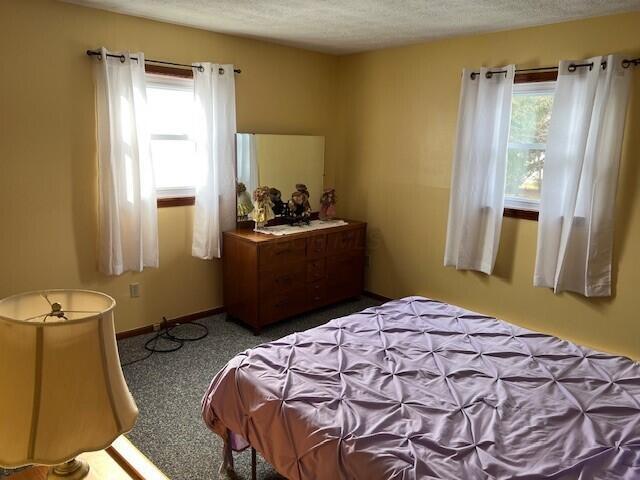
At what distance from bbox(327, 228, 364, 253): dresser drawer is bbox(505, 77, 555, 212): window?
1374 mm

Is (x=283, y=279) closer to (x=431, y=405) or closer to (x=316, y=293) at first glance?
(x=316, y=293)

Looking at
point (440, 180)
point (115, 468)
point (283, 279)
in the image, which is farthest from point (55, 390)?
point (440, 180)

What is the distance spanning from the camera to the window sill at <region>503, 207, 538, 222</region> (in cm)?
360

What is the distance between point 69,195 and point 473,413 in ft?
9.57

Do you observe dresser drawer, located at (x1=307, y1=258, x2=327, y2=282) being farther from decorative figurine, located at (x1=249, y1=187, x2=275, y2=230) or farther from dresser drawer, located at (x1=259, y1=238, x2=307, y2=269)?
decorative figurine, located at (x1=249, y1=187, x2=275, y2=230)

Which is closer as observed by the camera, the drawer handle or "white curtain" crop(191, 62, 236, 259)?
"white curtain" crop(191, 62, 236, 259)

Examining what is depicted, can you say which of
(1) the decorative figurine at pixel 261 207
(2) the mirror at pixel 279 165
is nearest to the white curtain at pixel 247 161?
(2) the mirror at pixel 279 165

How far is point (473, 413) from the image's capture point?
1.83 meters

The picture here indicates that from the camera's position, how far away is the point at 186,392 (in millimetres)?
2951

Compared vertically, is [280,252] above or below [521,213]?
below

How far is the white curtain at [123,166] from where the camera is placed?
3.28 m

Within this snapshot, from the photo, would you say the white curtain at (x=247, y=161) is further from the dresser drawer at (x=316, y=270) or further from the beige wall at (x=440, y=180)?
the beige wall at (x=440, y=180)

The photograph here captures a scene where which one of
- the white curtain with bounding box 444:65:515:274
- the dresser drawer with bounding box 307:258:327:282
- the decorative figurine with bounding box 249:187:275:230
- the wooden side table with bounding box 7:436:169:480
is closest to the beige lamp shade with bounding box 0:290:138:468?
the wooden side table with bounding box 7:436:169:480

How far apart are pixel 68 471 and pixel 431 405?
128 cm
